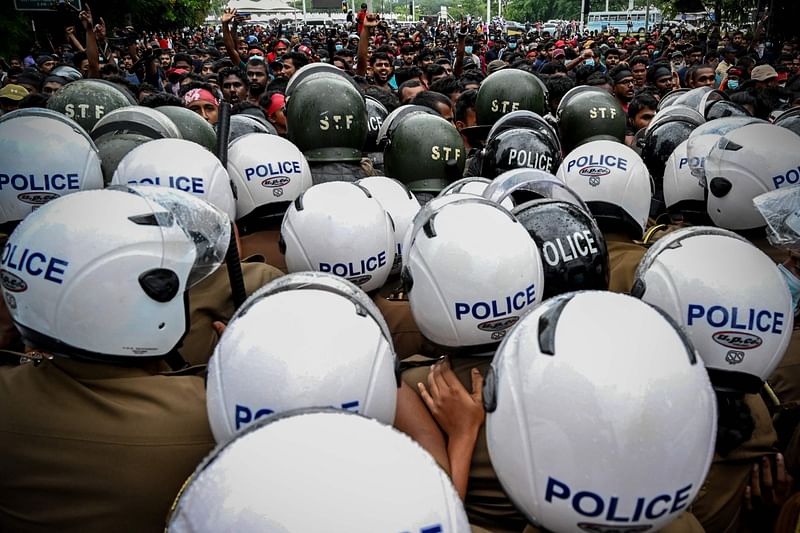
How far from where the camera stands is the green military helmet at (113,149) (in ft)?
11.3

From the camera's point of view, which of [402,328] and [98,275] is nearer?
[98,275]

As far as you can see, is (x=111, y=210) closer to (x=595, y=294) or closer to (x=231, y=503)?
(x=231, y=503)

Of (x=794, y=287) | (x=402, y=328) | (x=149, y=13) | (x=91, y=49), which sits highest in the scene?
(x=149, y=13)

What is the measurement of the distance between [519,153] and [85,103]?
318 centimetres

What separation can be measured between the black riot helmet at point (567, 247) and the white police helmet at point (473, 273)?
7.9 inches

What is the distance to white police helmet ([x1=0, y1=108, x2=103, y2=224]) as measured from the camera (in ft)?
9.78

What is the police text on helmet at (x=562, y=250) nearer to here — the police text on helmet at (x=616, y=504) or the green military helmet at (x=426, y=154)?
the police text on helmet at (x=616, y=504)

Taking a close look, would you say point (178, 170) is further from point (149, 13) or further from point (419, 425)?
point (149, 13)

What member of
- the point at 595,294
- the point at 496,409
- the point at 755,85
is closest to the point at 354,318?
the point at 496,409

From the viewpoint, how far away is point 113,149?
3.53m

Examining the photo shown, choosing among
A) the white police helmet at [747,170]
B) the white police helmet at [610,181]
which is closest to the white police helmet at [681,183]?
the white police helmet at [747,170]

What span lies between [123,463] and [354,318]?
3.19ft

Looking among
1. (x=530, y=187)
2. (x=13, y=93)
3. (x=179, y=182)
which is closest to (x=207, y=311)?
(x=179, y=182)

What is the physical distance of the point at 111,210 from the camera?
2.19m
